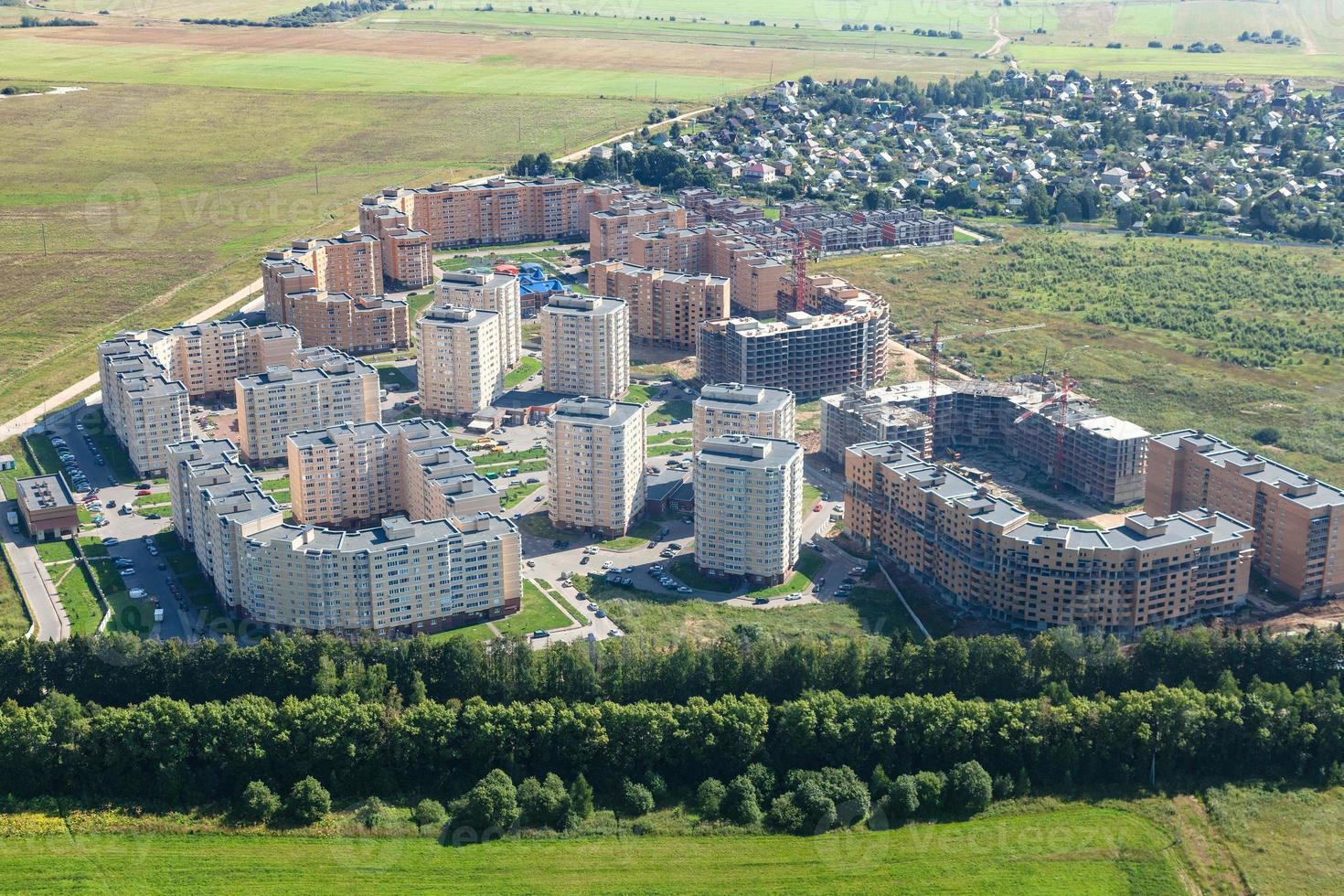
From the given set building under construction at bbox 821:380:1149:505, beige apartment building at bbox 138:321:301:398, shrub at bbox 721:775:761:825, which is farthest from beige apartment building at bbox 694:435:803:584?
beige apartment building at bbox 138:321:301:398

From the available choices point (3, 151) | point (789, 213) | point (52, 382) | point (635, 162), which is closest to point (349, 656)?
point (52, 382)

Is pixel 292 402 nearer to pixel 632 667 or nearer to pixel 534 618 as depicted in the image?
pixel 534 618

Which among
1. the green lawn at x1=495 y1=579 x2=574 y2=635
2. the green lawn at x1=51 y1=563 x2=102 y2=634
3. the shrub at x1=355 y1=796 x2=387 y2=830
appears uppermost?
the green lawn at x1=51 y1=563 x2=102 y2=634

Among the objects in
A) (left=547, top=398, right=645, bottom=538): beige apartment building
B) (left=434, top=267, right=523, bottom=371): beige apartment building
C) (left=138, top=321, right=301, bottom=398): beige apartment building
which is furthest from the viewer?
(left=434, top=267, right=523, bottom=371): beige apartment building

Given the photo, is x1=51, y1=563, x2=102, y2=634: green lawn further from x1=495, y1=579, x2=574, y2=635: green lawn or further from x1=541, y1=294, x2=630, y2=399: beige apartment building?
x1=541, y1=294, x2=630, y2=399: beige apartment building

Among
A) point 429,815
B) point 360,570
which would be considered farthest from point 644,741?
point 360,570

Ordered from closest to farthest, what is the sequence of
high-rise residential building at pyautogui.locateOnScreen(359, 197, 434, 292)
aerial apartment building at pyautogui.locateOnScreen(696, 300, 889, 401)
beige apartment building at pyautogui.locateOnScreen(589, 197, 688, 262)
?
1. aerial apartment building at pyautogui.locateOnScreen(696, 300, 889, 401)
2. high-rise residential building at pyautogui.locateOnScreen(359, 197, 434, 292)
3. beige apartment building at pyautogui.locateOnScreen(589, 197, 688, 262)

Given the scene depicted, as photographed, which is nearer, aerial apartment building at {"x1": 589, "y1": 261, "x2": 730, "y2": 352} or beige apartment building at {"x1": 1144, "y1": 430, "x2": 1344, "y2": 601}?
beige apartment building at {"x1": 1144, "y1": 430, "x2": 1344, "y2": 601}
